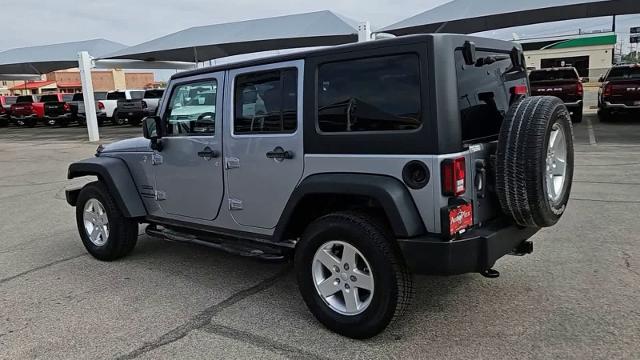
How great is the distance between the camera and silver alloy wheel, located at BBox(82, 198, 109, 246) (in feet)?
16.9

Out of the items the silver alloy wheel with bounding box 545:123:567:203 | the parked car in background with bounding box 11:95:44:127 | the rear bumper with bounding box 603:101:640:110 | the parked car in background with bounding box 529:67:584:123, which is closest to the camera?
the silver alloy wheel with bounding box 545:123:567:203

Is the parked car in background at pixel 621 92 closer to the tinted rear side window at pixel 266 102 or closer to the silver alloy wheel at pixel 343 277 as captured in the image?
the tinted rear side window at pixel 266 102

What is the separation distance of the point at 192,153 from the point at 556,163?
9.15 feet

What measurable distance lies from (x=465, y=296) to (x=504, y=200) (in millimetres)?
1079

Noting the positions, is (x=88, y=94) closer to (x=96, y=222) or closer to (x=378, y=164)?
(x=96, y=222)

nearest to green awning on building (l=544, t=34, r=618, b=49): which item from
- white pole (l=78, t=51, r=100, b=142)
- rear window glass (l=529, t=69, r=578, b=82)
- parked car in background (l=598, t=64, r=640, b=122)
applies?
parked car in background (l=598, t=64, r=640, b=122)

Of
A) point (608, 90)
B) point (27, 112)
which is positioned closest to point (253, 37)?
point (608, 90)

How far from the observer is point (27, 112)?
29250mm

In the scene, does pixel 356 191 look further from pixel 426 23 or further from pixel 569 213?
pixel 426 23

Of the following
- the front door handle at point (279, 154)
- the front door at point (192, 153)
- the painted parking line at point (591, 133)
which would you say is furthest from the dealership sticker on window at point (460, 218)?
the painted parking line at point (591, 133)

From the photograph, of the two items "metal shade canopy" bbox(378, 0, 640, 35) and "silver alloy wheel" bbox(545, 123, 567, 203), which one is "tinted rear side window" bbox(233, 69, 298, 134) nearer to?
"silver alloy wheel" bbox(545, 123, 567, 203)

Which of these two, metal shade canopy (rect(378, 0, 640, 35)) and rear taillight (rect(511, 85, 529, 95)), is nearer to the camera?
rear taillight (rect(511, 85, 529, 95))

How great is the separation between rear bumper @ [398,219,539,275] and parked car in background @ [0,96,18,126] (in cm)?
3407

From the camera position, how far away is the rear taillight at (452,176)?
2.95m
